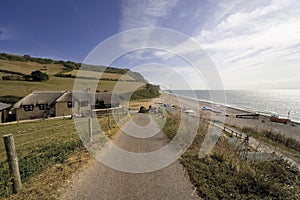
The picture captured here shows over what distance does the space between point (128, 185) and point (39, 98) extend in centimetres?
3066

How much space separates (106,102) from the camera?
33719 mm

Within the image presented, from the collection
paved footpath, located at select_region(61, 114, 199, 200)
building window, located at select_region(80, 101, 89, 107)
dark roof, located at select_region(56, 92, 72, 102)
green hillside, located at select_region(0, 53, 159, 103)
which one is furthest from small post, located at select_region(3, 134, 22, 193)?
building window, located at select_region(80, 101, 89, 107)

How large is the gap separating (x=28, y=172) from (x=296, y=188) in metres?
6.95

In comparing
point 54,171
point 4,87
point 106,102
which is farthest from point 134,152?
point 4,87

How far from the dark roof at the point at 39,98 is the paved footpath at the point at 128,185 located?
2807 cm

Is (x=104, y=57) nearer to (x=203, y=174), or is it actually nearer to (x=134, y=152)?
(x=134, y=152)

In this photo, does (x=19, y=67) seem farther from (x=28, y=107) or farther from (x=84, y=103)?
(x=84, y=103)

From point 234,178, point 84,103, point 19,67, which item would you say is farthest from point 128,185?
point 19,67

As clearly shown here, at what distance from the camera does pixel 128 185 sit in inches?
157

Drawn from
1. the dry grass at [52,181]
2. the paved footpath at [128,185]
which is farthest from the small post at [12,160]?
the paved footpath at [128,185]

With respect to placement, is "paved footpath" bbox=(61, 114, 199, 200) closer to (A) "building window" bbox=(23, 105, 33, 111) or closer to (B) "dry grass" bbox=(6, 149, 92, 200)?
(B) "dry grass" bbox=(6, 149, 92, 200)

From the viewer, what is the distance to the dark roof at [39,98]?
2673 centimetres

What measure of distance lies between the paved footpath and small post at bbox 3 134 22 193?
1078 mm

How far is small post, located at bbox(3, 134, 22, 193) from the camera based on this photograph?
3.41m
